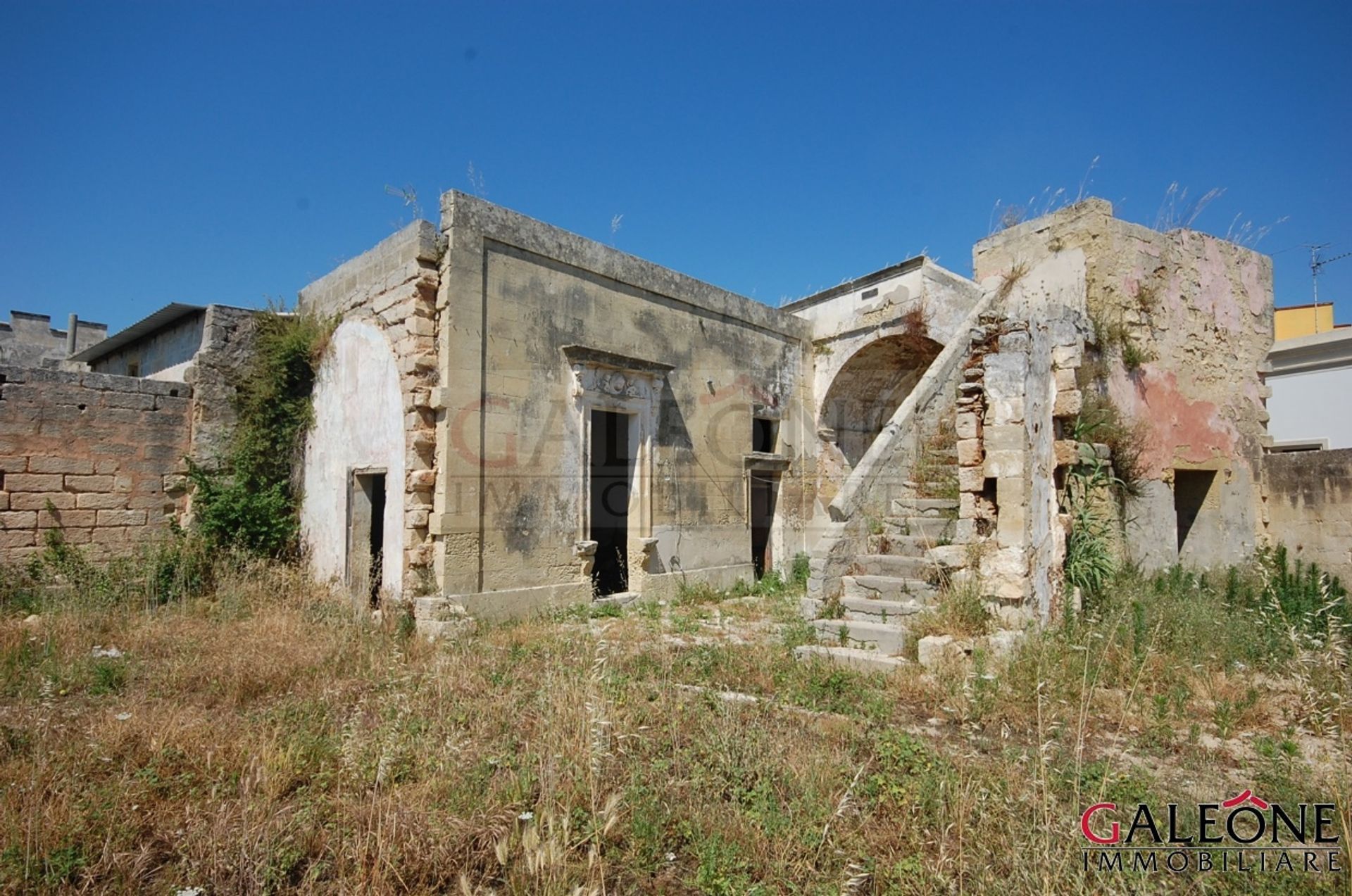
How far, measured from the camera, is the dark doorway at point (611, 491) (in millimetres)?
10383

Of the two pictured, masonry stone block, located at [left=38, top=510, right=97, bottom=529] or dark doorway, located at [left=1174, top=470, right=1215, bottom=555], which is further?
dark doorway, located at [left=1174, top=470, right=1215, bottom=555]

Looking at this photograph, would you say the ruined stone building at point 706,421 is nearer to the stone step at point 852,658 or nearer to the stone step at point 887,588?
the stone step at point 887,588

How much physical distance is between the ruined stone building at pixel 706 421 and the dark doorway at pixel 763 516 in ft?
2.22

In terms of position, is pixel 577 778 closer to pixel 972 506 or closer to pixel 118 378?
pixel 972 506

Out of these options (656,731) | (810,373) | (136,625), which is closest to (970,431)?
(656,731)

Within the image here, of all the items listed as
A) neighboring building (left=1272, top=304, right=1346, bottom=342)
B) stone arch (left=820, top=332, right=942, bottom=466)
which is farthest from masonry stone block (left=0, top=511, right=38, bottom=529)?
neighboring building (left=1272, top=304, right=1346, bottom=342)

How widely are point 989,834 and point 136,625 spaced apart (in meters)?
7.62

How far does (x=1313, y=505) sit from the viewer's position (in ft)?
32.0

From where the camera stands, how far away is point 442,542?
7797 mm

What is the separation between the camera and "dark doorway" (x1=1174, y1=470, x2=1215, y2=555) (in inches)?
396

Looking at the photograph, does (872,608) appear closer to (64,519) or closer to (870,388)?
(870,388)

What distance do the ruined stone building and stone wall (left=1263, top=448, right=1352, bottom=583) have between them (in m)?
0.05

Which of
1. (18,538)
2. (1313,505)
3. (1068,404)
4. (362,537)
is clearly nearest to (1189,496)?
(1313,505)

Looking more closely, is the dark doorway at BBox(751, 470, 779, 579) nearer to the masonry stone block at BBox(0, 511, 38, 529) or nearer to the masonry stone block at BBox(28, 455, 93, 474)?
the masonry stone block at BBox(28, 455, 93, 474)
